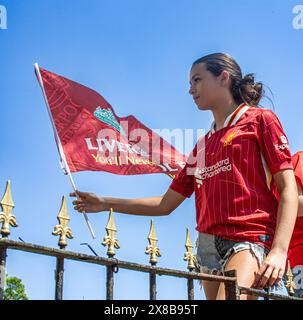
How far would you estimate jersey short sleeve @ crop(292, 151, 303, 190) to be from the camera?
461cm

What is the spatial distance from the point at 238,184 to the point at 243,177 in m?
0.05

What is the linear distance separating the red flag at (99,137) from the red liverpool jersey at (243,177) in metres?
1.43

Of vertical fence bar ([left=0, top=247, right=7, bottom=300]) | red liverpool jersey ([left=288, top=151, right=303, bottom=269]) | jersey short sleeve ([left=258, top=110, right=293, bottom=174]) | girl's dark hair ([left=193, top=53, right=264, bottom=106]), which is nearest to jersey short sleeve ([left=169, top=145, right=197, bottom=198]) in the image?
girl's dark hair ([left=193, top=53, right=264, bottom=106])

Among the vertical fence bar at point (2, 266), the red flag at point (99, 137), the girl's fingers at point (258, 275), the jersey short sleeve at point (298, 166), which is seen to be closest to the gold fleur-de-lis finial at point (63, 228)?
the vertical fence bar at point (2, 266)

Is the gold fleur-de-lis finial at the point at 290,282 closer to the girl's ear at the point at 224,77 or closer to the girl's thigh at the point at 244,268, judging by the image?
the girl's thigh at the point at 244,268

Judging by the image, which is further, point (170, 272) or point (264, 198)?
point (264, 198)

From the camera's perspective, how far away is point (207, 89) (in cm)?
414

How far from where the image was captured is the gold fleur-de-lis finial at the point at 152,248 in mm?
3854

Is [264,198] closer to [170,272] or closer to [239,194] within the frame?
[239,194]

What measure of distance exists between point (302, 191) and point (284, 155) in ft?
2.70

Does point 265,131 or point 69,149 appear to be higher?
point 69,149

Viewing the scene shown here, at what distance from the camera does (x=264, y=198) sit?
3.83m

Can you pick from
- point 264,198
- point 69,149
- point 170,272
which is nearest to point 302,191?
point 264,198

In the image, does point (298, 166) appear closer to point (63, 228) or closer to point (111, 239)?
point (111, 239)
